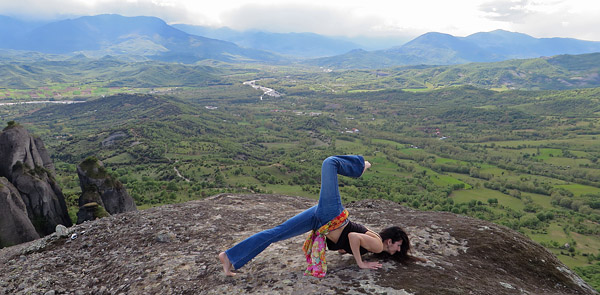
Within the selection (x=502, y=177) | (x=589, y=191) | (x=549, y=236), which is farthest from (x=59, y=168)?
(x=589, y=191)

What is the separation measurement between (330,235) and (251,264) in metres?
3.15

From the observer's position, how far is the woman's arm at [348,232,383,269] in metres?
7.95

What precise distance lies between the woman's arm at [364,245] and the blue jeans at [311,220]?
31.3 inches

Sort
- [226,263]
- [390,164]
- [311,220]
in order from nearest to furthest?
[311,220], [226,263], [390,164]

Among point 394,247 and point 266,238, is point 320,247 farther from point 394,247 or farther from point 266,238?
point 394,247

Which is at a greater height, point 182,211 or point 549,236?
point 182,211

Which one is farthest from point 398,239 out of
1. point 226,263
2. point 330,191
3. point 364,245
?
point 226,263

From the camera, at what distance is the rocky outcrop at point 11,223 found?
74.2 feet

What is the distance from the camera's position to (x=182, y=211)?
1714cm

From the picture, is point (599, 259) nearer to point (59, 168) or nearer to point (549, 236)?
point (549, 236)

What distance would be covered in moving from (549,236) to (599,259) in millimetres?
11070

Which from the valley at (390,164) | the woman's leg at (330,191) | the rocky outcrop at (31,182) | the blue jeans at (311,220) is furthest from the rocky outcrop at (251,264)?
the valley at (390,164)

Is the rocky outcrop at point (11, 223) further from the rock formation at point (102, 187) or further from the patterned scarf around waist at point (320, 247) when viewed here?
the patterned scarf around waist at point (320, 247)

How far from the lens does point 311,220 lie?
8.45m
